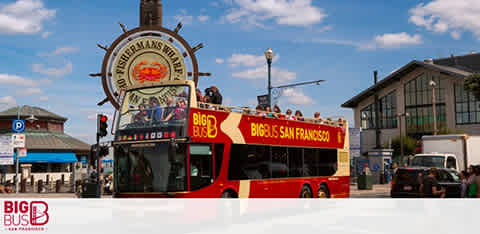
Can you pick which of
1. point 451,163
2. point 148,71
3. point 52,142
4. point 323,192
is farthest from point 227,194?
point 52,142

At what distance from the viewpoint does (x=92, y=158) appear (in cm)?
1412

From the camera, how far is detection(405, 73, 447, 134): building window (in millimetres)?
66938

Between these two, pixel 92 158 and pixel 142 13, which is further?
pixel 142 13

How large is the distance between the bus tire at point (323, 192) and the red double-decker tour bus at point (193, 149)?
5.76 ft

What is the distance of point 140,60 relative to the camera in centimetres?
2428

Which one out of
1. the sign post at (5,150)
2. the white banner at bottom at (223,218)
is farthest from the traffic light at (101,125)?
the sign post at (5,150)

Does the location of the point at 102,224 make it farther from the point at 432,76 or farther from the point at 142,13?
the point at 432,76

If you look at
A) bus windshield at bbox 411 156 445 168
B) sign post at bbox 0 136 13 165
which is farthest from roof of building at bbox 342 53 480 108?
sign post at bbox 0 136 13 165

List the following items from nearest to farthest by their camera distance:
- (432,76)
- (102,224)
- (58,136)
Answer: (102,224) < (58,136) < (432,76)

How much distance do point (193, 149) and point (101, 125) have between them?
7642mm

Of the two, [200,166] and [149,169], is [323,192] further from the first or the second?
[149,169]

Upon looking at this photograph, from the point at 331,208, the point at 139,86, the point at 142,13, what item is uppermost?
the point at 142,13

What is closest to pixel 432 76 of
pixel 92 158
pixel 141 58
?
pixel 141 58

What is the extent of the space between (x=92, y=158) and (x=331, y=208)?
8.43m
